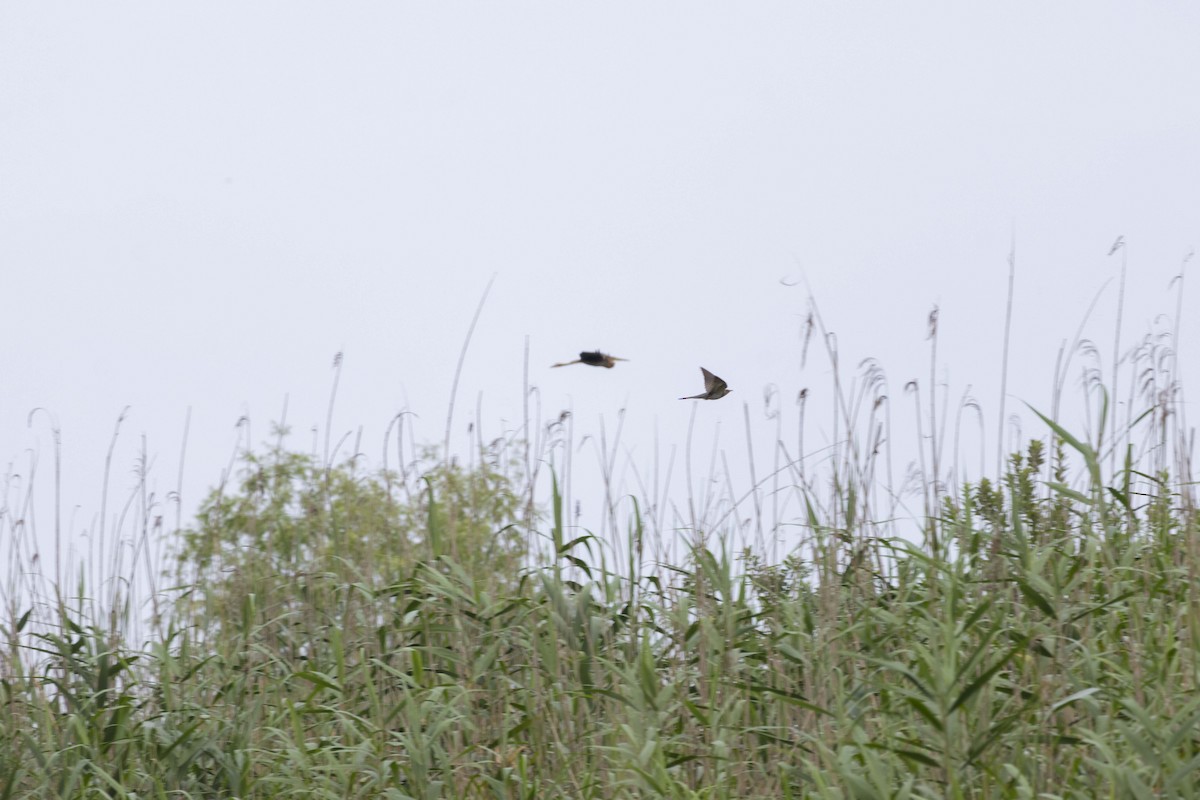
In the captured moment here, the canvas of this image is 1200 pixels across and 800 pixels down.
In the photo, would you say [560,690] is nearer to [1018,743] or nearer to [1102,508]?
[1018,743]

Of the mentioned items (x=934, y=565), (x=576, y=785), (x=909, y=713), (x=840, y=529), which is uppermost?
(x=840, y=529)

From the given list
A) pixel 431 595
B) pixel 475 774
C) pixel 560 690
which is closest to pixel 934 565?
pixel 560 690

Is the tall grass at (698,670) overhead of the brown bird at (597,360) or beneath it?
beneath

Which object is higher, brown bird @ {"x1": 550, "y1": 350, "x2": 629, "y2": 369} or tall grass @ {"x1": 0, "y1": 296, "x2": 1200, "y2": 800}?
brown bird @ {"x1": 550, "y1": 350, "x2": 629, "y2": 369}

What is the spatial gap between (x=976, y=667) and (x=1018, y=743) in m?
0.22

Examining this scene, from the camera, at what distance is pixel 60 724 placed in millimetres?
3305

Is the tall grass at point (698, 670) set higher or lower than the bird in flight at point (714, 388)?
lower

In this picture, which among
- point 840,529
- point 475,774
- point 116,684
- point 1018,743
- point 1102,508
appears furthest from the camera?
point 116,684

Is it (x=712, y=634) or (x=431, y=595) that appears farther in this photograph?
(x=431, y=595)

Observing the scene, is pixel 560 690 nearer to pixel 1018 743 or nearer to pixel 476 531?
pixel 476 531

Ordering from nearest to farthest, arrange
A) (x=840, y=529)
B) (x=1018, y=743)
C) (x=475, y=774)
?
(x=1018, y=743), (x=475, y=774), (x=840, y=529)

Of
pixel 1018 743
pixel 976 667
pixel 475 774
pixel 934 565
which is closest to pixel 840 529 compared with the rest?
pixel 934 565

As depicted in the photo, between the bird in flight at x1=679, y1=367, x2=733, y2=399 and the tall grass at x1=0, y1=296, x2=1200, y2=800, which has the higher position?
the bird in flight at x1=679, y1=367, x2=733, y2=399

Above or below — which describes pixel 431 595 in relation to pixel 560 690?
above
